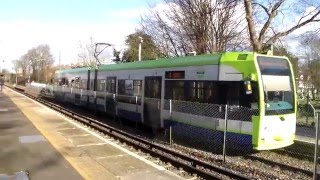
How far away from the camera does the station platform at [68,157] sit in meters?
9.68

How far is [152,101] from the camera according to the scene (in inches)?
691

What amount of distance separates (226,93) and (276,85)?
1496 millimetres

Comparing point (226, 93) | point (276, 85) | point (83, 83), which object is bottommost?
point (226, 93)

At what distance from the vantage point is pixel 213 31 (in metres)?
27.8

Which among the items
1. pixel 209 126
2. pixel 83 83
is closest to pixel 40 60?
pixel 83 83

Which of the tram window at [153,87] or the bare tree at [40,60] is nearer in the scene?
the tram window at [153,87]

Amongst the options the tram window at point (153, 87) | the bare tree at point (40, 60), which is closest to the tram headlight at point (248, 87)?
the tram window at point (153, 87)

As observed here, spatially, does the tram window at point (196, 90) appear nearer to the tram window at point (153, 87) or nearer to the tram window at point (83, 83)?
the tram window at point (153, 87)

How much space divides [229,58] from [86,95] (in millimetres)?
18024

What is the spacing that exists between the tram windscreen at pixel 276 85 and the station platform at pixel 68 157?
4045 mm

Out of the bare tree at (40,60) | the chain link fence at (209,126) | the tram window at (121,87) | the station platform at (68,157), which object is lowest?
the station platform at (68,157)

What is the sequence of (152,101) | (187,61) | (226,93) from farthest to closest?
1. (152,101)
2. (187,61)
3. (226,93)

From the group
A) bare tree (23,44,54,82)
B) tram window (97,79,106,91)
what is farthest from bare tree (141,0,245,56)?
bare tree (23,44,54,82)

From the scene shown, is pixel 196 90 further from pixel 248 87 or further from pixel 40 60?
pixel 40 60
